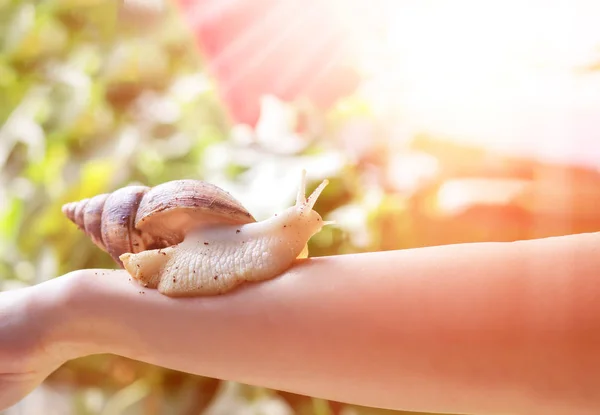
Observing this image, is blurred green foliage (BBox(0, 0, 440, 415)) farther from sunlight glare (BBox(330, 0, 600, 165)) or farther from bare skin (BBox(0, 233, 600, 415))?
bare skin (BBox(0, 233, 600, 415))

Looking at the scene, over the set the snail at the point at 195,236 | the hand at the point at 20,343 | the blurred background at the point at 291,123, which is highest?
the blurred background at the point at 291,123

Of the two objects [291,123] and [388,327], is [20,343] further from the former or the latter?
[291,123]

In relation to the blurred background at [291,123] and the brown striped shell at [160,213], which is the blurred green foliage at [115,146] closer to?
the blurred background at [291,123]

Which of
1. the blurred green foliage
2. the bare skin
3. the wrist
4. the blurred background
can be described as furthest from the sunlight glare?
the wrist

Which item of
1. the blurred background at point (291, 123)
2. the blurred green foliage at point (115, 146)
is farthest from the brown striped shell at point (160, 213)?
the blurred green foliage at point (115, 146)

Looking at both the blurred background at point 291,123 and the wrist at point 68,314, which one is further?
the blurred background at point 291,123

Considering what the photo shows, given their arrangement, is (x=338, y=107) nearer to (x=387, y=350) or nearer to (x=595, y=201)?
(x=595, y=201)
